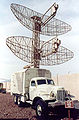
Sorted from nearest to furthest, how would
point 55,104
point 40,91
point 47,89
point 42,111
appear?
point 55,104, point 42,111, point 47,89, point 40,91

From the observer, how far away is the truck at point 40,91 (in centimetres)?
950

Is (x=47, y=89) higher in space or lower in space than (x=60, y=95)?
higher

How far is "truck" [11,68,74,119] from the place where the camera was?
950cm

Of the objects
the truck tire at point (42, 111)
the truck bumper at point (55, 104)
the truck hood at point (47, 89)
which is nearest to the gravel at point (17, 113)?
the truck tire at point (42, 111)

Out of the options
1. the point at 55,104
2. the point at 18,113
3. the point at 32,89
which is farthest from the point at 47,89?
the point at 18,113

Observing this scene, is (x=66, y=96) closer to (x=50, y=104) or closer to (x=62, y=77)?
(x=50, y=104)

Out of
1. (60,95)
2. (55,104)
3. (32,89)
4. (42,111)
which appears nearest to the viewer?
(55,104)

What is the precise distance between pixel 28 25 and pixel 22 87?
847 cm

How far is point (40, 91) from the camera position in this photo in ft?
34.7

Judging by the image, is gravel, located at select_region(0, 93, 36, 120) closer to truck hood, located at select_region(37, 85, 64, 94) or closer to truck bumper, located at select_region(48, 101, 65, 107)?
truck bumper, located at select_region(48, 101, 65, 107)

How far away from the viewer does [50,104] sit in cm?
930

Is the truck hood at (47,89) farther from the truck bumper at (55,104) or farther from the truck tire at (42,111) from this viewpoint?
the truck tire at (42,111)

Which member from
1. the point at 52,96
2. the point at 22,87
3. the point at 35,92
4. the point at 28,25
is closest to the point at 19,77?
the point at 22,87

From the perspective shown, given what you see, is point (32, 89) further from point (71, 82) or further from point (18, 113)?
point (71, 82)
